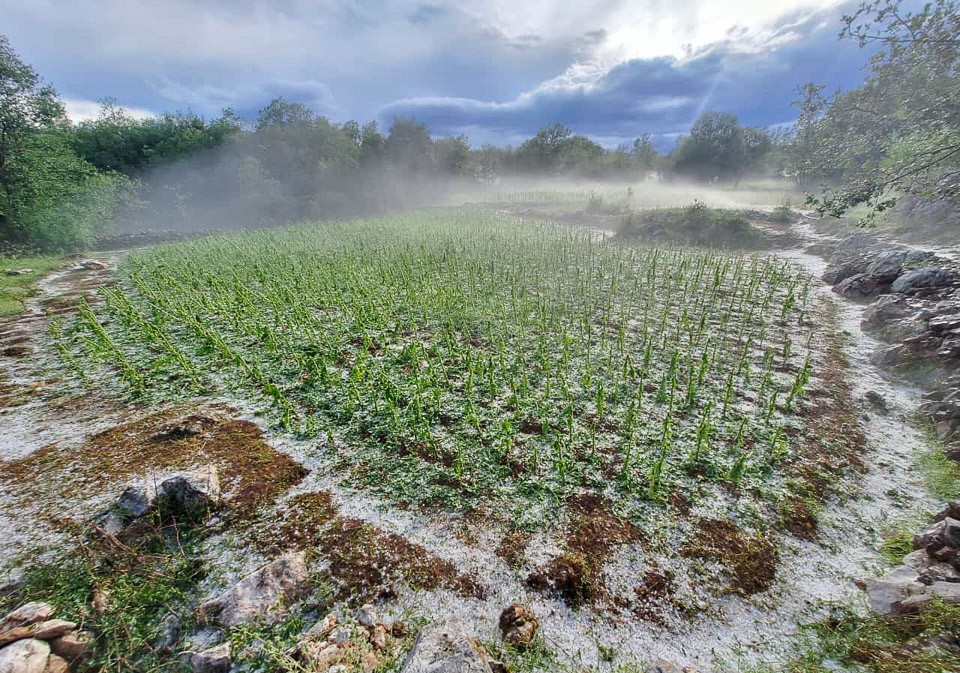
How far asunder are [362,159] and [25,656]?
54047 millimetres

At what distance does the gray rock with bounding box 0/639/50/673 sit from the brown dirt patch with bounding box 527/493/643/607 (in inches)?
148

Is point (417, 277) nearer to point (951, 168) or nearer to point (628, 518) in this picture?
point (628, 518)

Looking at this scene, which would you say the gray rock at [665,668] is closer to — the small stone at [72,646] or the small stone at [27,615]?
the small stone at [72,646]

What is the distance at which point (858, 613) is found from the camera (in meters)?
3.35

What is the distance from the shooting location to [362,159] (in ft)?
162

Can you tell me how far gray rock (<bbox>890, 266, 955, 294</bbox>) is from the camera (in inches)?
367

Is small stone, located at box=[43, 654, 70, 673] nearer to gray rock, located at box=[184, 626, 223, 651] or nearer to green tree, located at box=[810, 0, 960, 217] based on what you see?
gray rock, located at box=[184, 626, 223, 651]

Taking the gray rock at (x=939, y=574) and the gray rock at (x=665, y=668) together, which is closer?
the gray rock at (x=665, y=668)

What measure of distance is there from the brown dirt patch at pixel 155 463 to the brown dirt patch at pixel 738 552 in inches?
185

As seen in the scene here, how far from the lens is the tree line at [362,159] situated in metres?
10.6

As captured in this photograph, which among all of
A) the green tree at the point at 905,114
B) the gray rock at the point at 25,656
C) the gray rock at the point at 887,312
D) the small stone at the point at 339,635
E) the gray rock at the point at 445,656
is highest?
the green tree at the point at 905,114

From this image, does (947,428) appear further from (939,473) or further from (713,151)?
(713,151)

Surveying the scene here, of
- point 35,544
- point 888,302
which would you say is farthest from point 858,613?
point 888,302

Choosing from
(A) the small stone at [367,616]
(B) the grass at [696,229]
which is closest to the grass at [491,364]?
(A) the small stone at [367,616]
